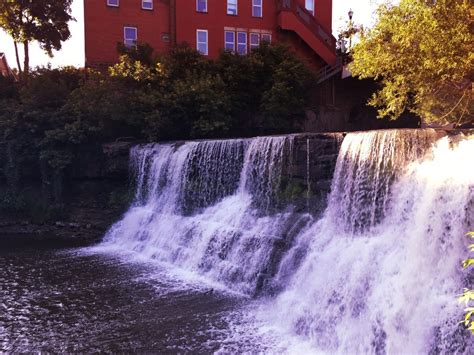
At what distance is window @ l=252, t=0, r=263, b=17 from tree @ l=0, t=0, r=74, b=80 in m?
11.2

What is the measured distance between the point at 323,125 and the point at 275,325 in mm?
17297

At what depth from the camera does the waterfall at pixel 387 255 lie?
6.68 m

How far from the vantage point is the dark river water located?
7625 mm

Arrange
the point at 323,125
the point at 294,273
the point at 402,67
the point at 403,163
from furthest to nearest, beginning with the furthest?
1. the point at 323,125
2. the point at 402,67
3. the point at 294,273
4. the point at 403,163

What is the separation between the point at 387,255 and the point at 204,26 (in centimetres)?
2238

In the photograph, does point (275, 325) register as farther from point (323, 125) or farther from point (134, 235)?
point (323, 125)

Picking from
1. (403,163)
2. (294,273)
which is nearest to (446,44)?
(403,163)

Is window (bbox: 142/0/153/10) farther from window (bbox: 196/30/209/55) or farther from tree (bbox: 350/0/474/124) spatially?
tree (bbox: 350/0/474/124)

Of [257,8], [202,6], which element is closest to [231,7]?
[257,8]

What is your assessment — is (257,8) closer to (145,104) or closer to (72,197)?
(145,104)

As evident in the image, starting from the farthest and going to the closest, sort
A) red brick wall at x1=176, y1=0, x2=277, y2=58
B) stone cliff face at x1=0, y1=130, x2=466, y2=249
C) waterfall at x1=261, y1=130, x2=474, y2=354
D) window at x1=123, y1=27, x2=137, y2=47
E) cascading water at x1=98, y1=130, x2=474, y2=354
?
1. red brick wall at x1=176, y1=0, x2=277, y2=58
2. window at x1=123, y1=27, x2=137, y2=47
3. stone cliff face at x1=0, y1=130, x2=466, y2=249
4. cascading water at x1=98, y1=130, x2=474, y2=354
5. waterfall at x1=261, y1=130, x2=474, y2=354

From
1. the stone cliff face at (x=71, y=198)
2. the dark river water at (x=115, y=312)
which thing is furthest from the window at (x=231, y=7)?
the dark river water at (x=115, y=312)

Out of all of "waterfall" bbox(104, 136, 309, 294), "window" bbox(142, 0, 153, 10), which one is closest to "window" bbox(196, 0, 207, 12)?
"window" bbox(142, 0, 153, 10)

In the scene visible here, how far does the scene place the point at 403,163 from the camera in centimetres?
902
